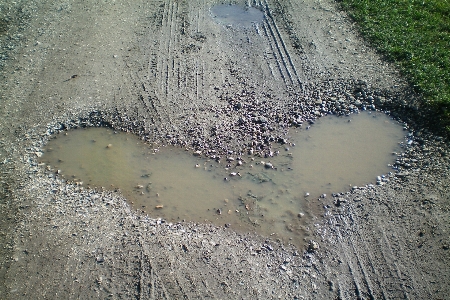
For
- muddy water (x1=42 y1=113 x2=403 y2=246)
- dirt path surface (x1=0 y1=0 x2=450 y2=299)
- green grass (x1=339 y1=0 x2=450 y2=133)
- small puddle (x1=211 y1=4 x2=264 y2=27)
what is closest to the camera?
dirt path surface (x1=0 y1=0 x2=450 y2=299)

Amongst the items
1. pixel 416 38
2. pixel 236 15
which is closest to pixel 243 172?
pixel 236 15

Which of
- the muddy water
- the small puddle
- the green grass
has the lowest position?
the muddy water

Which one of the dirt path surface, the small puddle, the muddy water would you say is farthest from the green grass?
the small puddle

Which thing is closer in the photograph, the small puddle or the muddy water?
the muddy water

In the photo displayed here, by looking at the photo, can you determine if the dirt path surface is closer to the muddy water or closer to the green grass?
the muddy water

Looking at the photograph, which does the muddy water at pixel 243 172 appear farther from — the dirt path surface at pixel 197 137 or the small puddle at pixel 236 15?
the small puddle at pixel 236 15

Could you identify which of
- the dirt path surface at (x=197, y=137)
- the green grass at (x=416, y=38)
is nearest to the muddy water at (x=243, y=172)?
the dirt path surface at (x=197, y=137)

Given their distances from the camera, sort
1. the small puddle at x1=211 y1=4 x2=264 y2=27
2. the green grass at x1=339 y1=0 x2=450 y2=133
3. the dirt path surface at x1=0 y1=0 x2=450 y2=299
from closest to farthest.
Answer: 1. the dirt path surface at x1=0 y1=0 x2=450 y2=299
2. the green grass at x1=339 y1=0 x2=450 y2=133
3. the small puddle at x1=211 y1=4 x2=264 y2=27
